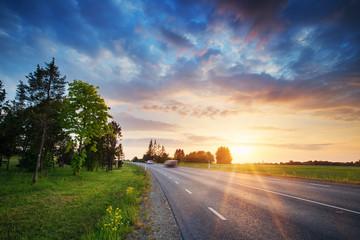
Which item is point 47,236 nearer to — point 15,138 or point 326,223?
point 326,223

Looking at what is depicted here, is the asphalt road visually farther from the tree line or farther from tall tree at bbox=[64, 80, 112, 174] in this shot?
the tree line

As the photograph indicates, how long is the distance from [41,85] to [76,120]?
484 cm

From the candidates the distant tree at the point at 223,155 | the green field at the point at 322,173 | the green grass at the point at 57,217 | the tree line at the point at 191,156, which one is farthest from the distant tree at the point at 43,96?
the distant tree at the point at 223,155

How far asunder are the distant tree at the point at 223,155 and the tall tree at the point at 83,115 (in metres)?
96.8

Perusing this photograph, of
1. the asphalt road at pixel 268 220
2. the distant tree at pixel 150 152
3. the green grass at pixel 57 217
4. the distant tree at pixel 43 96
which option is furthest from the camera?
the distant tree at pixel 150 152

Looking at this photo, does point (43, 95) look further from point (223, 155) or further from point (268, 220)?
point (223, 155)

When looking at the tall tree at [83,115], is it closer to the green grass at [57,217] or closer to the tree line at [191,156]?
the green grass at [57,217]

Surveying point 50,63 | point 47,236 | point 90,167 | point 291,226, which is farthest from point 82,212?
point 90,167

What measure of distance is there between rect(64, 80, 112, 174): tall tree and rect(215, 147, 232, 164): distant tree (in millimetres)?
96777

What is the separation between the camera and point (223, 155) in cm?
10581

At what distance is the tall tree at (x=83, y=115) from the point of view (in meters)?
18.0

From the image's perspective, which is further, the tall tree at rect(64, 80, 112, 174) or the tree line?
the tree line

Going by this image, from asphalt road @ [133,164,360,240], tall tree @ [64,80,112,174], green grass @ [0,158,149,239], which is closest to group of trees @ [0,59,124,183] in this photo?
tall tree @ [64,80,112,174]

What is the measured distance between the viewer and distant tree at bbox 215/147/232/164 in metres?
105
